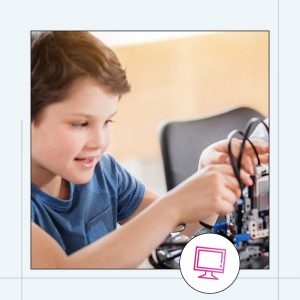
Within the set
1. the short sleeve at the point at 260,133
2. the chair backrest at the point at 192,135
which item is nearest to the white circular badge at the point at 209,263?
the chair backrest at the point at 192,135

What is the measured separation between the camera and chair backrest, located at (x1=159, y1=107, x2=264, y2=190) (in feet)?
4.20

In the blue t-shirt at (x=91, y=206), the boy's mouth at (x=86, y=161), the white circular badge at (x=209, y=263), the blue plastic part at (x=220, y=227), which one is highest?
the boy's mouth at (x=86, y=161)

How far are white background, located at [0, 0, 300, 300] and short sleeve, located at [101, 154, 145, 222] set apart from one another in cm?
16

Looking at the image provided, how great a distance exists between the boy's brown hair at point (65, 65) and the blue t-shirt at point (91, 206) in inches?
7.2

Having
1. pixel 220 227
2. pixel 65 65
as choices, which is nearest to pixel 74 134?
pixel 65 65

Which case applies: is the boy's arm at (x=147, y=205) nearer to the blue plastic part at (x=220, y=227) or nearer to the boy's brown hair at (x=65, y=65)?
the blue plastic part at (x=220, y=227)

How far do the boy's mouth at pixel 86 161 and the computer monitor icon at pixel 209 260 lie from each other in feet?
1.05

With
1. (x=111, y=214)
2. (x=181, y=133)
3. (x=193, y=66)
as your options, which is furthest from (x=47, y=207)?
(x=193, y=66)

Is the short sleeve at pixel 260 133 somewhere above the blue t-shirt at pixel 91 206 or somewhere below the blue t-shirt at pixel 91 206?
above

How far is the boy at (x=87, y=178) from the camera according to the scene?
121cm
